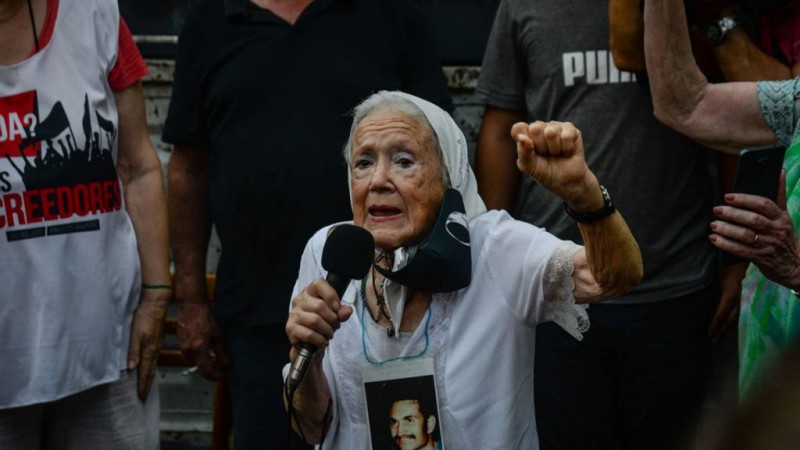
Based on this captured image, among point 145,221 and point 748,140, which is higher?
point 748,140

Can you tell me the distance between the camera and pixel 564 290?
2.31m

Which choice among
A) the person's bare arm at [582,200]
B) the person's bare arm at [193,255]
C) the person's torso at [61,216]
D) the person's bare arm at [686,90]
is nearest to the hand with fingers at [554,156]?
the person's bare arm at [582,200]

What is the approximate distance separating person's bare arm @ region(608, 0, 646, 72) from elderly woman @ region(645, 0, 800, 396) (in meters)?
0.19

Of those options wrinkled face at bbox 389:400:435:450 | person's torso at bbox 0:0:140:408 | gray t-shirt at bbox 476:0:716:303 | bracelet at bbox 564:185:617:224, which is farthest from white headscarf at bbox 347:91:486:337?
gray t-shirt at bbox 476:0:716:303

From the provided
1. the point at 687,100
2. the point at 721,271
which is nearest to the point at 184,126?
the point at 687,100

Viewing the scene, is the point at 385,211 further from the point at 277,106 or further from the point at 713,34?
the point at 713,34

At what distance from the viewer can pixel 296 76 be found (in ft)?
10.5

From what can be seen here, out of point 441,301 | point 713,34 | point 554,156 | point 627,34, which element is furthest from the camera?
point 627,34

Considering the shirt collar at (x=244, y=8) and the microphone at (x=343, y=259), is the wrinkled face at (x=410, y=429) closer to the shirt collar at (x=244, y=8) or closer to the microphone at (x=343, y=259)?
the microphone at (x=343, y=259)

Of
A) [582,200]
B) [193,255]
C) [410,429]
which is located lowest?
[410,429]

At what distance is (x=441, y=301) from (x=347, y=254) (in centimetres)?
44

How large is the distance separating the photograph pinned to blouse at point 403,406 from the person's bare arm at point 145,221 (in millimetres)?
835

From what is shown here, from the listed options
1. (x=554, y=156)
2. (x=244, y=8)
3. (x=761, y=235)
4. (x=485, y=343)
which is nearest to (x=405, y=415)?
(x=485, y=343)

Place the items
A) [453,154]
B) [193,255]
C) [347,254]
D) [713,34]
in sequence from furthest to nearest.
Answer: [193,255] < [713,34] < [453,154] < [347,254]
